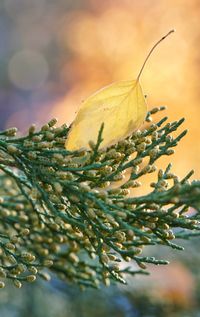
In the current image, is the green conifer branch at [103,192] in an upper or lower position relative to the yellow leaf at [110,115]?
lower

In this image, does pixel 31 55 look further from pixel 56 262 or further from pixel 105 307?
pixel 56 262

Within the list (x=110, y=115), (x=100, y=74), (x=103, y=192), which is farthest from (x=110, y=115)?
(x=100, y=74)

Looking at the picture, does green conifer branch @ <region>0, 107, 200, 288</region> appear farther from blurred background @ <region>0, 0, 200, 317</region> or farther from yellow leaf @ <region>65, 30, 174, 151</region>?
blurred background @ <region>0, 0, 200, 317</region>

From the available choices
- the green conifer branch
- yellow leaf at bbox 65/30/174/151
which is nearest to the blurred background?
the green conifer branch

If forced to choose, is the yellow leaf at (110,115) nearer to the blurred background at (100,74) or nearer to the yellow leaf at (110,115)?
the yellow leaf at (110,115)

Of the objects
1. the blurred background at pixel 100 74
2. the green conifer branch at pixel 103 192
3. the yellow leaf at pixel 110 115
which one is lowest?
the green conifer branch at pixel 103 192

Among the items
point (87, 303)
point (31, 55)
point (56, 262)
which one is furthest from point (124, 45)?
point (56, 262)

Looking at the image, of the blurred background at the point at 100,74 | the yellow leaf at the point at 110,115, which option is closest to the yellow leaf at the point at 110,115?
the yellow leaf at the point at 110,115
